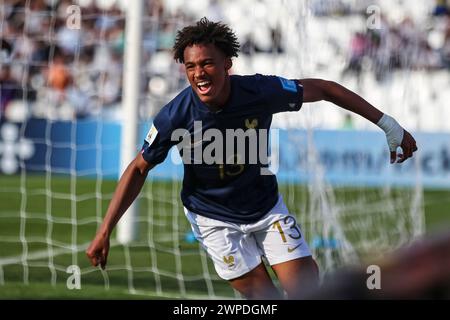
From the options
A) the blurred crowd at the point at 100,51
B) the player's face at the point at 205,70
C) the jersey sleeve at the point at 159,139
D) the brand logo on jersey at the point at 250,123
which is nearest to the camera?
the player's face at the point at 205,70

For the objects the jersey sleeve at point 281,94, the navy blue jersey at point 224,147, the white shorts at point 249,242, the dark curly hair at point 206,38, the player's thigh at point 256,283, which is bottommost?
the player's thigh at point 256,283

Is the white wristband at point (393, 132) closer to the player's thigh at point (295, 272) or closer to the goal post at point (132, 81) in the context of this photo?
the player's thigh at point (295, 272)

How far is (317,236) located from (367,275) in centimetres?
755

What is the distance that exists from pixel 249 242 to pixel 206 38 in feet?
3.86

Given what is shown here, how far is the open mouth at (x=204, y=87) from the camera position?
461 centimetres

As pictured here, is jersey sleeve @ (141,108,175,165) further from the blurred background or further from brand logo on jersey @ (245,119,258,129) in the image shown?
the blurred background

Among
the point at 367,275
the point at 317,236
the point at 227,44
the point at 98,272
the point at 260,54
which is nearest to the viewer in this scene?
the point at 367,275

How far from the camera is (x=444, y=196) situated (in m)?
16.1

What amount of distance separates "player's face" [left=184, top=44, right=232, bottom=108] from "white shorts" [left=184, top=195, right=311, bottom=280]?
0.75 metres

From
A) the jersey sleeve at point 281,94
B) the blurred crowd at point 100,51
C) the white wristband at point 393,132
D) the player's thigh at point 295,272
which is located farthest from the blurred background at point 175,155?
the jersey sleeve at point 281,94

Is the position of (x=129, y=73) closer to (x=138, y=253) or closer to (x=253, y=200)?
(x=138, y=253)

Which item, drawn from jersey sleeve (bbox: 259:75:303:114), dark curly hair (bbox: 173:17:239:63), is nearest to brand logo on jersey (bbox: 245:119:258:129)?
jersey sleeve (bbox: 259:75:303:114)
